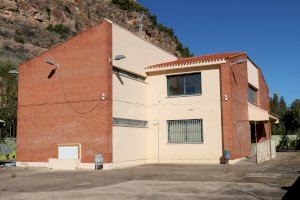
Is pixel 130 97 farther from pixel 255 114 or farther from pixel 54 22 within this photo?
pixel 54 22

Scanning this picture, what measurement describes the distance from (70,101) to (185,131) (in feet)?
25.5

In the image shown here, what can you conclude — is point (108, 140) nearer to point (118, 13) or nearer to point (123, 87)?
point (123, 87)

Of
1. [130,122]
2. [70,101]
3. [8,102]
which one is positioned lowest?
[130,122]

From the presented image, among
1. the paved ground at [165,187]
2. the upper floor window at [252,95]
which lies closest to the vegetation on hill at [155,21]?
the upper floor window at [252,95]

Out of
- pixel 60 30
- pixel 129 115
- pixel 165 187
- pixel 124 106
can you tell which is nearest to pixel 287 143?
pixel 129 115

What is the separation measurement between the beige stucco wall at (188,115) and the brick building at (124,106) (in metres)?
0.06

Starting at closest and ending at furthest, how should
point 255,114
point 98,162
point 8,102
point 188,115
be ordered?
point 98,162, point 188,115, point 255,114, point 8,102

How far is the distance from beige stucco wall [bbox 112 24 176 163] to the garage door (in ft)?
8.64

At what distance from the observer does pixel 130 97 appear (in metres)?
26.8

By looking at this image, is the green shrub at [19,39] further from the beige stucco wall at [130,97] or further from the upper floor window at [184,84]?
the upper floor window at [184,84]

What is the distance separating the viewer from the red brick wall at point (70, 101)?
80.5 feet

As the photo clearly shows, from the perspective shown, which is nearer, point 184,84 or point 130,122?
point 130,122

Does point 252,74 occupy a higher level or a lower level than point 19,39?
lower

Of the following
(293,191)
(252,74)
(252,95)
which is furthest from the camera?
(252,95)
